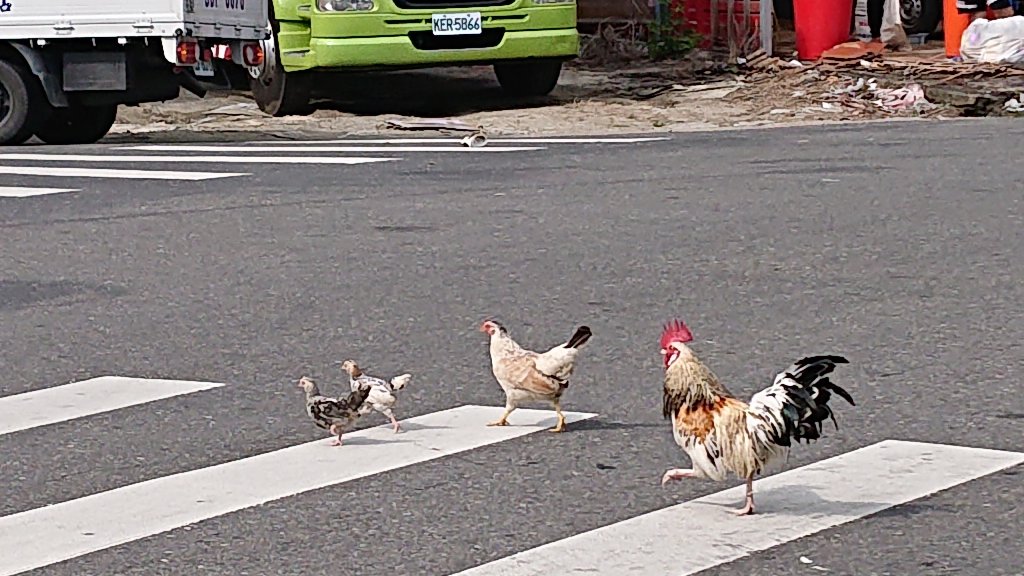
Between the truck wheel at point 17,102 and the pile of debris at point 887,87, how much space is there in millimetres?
6774

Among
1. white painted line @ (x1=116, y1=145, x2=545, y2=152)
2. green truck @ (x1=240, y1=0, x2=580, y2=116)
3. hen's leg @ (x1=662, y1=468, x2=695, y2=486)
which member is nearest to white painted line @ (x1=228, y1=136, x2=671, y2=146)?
white painted line @ (x1=116, y1=145, x2=545, y2=152)

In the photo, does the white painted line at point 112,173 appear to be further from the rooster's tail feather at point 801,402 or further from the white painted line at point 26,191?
the rooster's tail feather at point 801,402

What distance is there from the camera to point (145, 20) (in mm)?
15273

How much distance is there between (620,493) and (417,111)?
14040 mm

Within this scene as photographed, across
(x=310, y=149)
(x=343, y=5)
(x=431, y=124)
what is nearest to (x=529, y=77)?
(x=431, y=124)

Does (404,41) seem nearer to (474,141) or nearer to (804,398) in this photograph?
(474,141)

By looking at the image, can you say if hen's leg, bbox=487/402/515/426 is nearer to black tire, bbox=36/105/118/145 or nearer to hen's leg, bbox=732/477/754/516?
hen's leg, bbox=732/477/754/516

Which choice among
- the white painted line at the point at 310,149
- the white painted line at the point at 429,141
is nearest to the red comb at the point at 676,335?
the white painted line at the point at 310,149

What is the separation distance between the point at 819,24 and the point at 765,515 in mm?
15842

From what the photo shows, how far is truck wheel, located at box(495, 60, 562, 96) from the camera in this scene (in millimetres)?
19234

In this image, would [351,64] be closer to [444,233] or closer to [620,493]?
[444,233]

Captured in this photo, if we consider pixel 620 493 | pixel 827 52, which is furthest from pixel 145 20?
pixel 620 493

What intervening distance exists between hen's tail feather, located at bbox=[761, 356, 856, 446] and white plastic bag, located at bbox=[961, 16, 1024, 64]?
14.5 metres

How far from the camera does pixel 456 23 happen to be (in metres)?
A: 17.9
